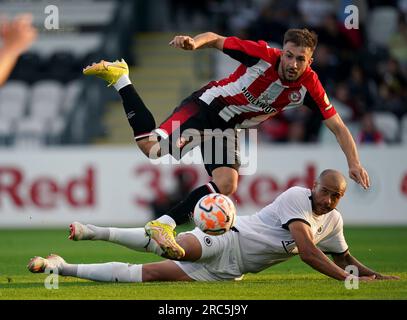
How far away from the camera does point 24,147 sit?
19.7 metres

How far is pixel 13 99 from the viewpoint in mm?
22625

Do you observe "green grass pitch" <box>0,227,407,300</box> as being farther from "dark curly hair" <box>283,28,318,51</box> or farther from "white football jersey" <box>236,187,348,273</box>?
"dark curly hair" <box>283,28,318,51</box>

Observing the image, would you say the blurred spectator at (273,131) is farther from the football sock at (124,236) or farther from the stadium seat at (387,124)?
the football sock at (124,236)

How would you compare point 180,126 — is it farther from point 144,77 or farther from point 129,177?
point 144,77

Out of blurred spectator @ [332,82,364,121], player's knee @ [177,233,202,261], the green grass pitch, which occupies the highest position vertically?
blurred spectator @ [332,82,364,121]

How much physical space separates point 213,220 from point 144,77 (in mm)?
14897

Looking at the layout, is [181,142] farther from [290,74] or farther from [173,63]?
[173,63]

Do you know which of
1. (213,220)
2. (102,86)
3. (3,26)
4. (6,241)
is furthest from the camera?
(102,86)

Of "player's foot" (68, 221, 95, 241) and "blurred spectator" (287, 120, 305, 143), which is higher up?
"blurred spectator" (287, 120, 305, 143)

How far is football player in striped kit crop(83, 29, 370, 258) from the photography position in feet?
32.3

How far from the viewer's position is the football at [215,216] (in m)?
9.05

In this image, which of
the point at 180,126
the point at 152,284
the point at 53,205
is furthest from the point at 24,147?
the point at 152,284

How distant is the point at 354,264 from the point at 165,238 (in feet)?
5.77

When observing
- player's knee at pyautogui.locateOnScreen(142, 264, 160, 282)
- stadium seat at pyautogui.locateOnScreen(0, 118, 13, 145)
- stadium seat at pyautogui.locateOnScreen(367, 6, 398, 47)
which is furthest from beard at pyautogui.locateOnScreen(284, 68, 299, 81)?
stadium seat at pyautogui.locateOnScreen(367, 6, 398, 47)
